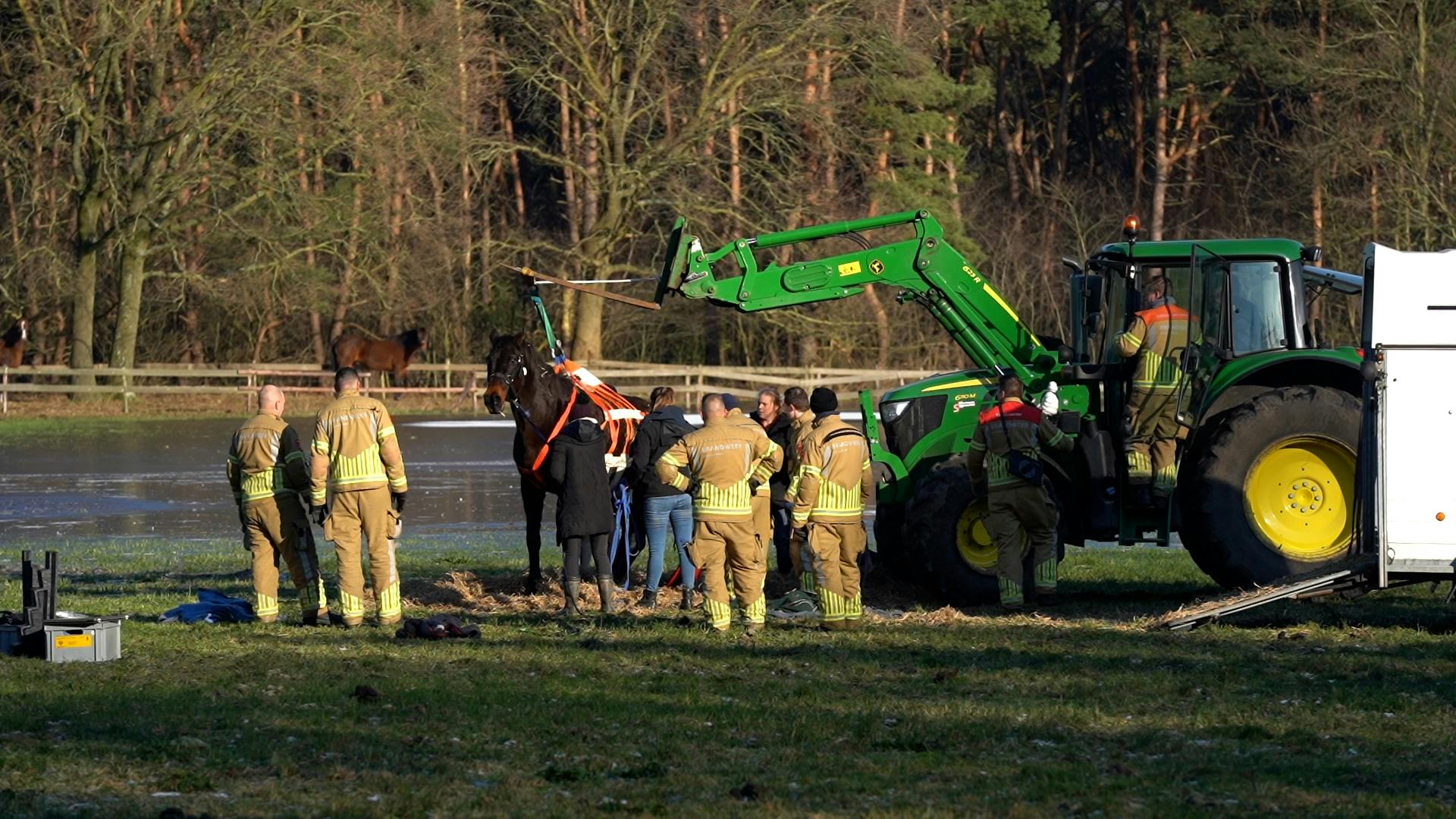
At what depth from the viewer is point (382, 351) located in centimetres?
4453

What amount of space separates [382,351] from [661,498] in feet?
99.8

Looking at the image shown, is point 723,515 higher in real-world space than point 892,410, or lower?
lower

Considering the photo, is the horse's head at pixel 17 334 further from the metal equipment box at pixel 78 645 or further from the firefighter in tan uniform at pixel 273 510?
the metal equipment box at pixel 78 645

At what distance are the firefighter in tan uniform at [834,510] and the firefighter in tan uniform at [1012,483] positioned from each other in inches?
36.1

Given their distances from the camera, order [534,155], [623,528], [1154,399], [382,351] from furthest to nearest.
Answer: [534,155]
[382,351]
[623,528]
[1154,399]

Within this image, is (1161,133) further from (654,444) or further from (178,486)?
(654,444)

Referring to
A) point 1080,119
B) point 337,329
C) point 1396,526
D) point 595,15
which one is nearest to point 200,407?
point 337,329

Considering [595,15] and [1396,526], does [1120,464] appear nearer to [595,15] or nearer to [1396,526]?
[1396,526]

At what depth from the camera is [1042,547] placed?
14219 millimetres

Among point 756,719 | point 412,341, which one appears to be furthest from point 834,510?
point 412,341

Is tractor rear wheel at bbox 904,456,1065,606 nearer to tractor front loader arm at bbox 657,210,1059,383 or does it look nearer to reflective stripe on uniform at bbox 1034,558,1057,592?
reflective stripe on uniform at bbox 1034,558,1057,592

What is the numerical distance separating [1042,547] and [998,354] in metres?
1.95

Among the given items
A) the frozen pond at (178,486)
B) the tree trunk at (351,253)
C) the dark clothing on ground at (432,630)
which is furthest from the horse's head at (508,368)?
the tree trunk at (351,253)

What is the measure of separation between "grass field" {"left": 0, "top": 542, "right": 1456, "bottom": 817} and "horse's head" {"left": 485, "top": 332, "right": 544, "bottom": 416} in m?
2.05
